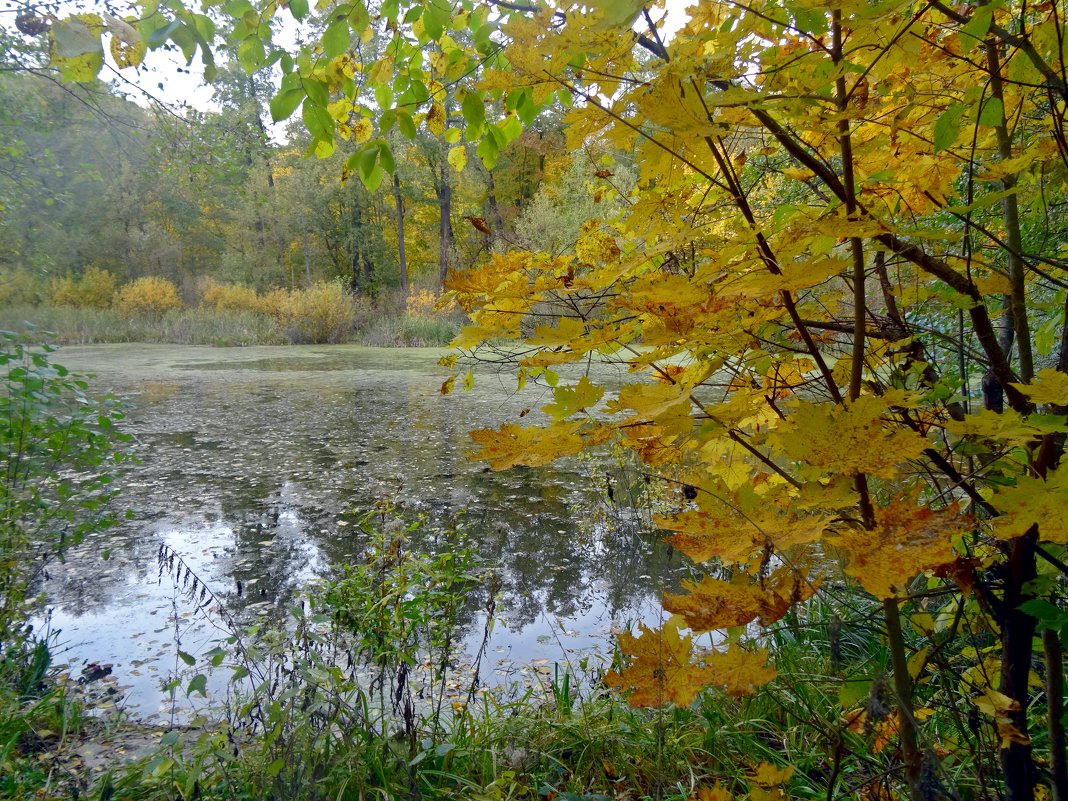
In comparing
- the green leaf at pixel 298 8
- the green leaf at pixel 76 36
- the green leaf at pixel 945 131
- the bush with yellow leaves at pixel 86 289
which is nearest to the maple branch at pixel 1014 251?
the green leaf at pixel 945 131

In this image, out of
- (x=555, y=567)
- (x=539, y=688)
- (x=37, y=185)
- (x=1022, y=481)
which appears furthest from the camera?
(x=37, y=185)

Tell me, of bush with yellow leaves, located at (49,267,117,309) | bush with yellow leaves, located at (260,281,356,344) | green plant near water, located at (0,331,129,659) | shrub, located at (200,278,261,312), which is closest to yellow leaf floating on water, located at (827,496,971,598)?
green plant near water, located at (0,331,129,659)

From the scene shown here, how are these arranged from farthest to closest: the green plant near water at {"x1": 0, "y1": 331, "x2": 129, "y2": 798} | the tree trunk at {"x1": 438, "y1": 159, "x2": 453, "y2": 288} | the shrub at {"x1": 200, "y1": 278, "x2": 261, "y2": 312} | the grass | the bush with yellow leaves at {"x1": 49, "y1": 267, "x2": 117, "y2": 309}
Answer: the tree trunk at {"x1": 438, "y1": 159, "x2": 453, "y2": 288} < the bush with yellow leaves at {"x1": 49, "y1": 267, "x2": 117, "y2": 309} < the shrub at {"x1": 200, "y1": 278, "x2": 261, "y2": 312} < the grass < the green plant near water at {"x1": 0, "y1": 331, "x2": 129, "y2": 798}

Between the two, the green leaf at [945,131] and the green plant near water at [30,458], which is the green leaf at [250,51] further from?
the green plant near water at [30,458]

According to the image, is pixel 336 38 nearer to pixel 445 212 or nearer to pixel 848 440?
pixel 848 440

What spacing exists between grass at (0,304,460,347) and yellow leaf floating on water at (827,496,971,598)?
44.4 feet

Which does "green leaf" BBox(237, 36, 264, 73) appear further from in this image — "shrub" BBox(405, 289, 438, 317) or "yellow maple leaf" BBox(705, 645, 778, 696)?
"shrub" BBox(405, 289, 438, 317)

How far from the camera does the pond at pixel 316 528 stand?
8.26 ft

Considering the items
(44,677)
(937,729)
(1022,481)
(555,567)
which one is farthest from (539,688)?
(1022,481)

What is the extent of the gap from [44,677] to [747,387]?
2403 mm

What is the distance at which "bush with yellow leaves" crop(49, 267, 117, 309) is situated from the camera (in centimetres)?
1680

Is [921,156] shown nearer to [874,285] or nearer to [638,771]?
[874,285]

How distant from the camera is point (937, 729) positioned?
1576 millimetres

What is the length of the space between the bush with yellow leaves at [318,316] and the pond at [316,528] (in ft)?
26.7
